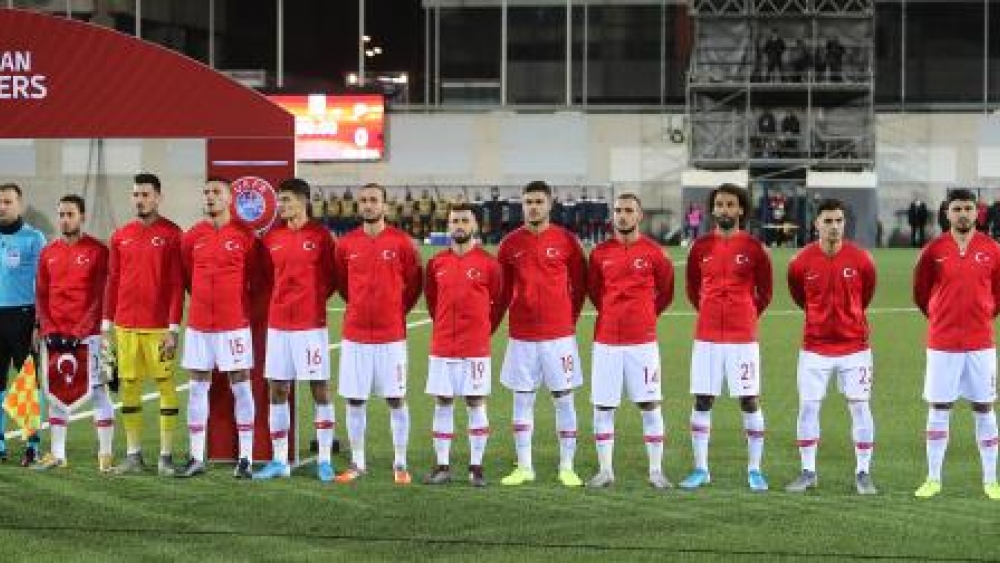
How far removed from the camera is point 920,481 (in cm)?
1395

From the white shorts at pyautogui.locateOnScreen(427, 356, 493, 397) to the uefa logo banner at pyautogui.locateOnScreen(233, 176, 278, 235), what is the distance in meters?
1.91

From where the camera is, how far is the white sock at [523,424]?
1352 centimetres

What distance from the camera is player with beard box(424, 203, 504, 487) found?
44.0 feet

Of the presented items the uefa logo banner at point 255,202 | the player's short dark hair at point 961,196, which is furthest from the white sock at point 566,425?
the player's short dark hair at point 961,196

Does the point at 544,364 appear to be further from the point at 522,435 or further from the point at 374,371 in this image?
the point at 374,371

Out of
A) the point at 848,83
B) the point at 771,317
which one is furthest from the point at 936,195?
the point at 771,317

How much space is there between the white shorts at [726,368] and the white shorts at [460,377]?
1536 millimetres

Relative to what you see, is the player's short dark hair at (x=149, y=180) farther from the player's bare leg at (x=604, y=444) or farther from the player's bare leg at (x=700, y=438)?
the player's bare leg at (x=700, y=438)

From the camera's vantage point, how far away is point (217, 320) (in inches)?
544

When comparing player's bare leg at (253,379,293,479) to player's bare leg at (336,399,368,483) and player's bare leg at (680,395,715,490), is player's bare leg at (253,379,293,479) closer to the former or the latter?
player's bare leg at (336,399,368,483)

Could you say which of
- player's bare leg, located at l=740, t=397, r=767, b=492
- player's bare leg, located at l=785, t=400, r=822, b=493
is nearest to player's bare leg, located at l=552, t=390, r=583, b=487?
player's bare leg, located at l=740, t=397, r=767, b=492

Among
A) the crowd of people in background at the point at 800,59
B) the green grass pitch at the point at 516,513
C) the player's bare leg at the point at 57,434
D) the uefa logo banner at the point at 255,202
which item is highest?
the crowd of people in background at the point at 800,59

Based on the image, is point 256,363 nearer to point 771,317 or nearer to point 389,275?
point 389,275

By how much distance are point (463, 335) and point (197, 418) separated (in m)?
2.16
